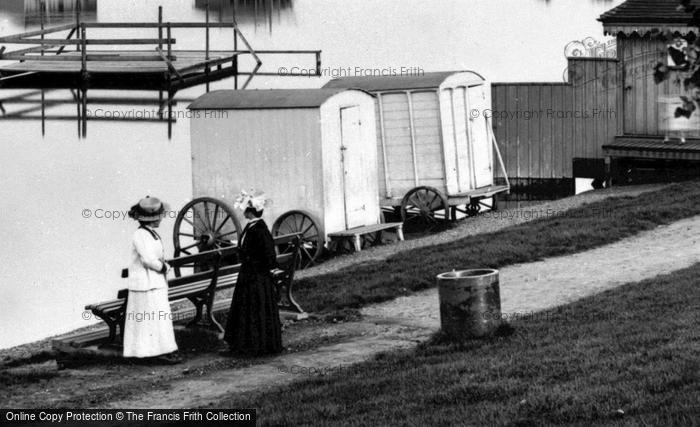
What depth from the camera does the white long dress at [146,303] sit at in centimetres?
1341

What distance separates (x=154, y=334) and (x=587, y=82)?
1698 centimetres

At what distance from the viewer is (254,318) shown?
1371 centimetres

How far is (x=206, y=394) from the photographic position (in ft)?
39.5

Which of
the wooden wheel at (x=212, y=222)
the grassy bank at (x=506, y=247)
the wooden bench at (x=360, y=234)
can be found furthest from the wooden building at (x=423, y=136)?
the wooden wheel at (x=212, y=222)

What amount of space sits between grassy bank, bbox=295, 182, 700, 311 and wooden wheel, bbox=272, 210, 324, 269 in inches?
68.3

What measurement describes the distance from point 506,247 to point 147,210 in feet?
24.8

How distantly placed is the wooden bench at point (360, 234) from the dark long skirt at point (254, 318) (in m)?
8.27

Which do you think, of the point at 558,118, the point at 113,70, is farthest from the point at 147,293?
the point at 113,70

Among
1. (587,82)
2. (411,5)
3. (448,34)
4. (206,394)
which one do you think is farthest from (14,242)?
(411,5)

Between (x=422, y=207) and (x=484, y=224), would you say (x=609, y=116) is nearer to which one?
(x=484, y=224)

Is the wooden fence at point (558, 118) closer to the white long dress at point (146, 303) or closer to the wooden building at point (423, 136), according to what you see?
the wooden building at point (423, 136)

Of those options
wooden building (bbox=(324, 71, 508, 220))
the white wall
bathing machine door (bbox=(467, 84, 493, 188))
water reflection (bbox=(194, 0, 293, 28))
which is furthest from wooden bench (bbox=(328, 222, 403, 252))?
water reflection (bbox=(194, 0, 293, 28))

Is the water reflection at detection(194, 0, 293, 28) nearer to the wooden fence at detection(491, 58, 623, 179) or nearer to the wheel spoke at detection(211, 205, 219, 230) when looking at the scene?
the wooden fence at detection(491, 58, 623, 179)

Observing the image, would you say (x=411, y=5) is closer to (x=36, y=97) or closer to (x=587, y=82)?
(x=36, y=97)
